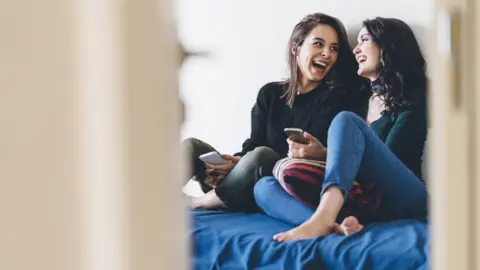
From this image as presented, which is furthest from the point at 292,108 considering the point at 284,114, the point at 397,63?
the point at 397,63

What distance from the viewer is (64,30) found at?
1.26 ft

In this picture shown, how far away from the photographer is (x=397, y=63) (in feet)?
4.02

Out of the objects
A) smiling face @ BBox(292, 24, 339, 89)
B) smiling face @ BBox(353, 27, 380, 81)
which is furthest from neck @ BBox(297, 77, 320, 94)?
smiling face @ BBox(353, 27, 380, 81)

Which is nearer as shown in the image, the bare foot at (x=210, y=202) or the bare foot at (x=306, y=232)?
the bare foot at (x=306, y=232)

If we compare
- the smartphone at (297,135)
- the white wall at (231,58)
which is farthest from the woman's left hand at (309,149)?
the white wall at (231,58)

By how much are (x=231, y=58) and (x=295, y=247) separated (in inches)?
16.7

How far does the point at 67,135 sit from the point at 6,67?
0.19 ft

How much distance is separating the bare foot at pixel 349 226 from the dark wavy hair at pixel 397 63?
23 cm

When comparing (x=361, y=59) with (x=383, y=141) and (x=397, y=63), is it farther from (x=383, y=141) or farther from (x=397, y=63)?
(x=383, y=141)

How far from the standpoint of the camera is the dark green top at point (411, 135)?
3.95 feet

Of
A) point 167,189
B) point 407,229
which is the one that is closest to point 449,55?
point 167,189

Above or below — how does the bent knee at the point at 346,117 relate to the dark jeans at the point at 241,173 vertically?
above

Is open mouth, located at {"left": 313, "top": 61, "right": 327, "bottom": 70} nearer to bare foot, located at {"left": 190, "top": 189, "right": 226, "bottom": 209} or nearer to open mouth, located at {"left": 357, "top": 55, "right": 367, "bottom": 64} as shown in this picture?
open mouth, located at {"left": 357, "top": 55, "right": 367, "bottom": 64}

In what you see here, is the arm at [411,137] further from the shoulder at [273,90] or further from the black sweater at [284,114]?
the shoulder at [273,90]
